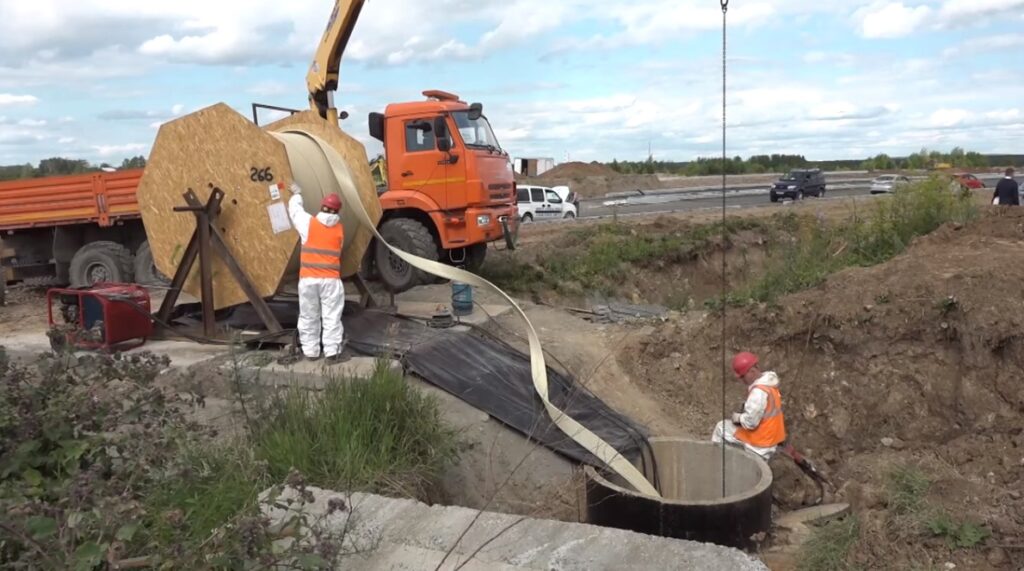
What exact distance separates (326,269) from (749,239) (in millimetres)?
13342

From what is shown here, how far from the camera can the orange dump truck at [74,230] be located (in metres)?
13.1

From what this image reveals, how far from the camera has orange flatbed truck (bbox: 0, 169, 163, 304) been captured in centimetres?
1314

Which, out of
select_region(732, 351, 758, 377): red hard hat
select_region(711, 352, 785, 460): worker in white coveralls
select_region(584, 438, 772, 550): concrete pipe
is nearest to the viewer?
select_region(584, 438, 772, 550): concrete pipe

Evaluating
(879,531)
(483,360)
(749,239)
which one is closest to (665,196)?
(749,239)

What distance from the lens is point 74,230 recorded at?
13.9 meters

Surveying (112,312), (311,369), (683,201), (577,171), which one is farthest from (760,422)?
(577,171)

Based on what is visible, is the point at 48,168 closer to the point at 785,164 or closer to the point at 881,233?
the point at 881,233

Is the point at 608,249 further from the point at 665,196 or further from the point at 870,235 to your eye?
the point at 665,196

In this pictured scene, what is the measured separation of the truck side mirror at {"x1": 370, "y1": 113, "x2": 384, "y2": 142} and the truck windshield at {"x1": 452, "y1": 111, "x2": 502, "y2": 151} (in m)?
1.20

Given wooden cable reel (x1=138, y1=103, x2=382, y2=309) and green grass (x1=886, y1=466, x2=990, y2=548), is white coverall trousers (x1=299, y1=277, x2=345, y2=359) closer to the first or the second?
wooden cable reel (x1=138, y1=103, x2=382, y2=309)

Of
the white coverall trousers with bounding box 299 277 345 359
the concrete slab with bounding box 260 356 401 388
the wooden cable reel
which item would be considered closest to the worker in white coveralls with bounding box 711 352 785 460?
the concrete slab with bounding box 260 356 401 388

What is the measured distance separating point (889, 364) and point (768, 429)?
317 centimetres

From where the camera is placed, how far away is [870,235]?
14000 mm

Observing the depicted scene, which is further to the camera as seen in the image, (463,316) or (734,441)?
(463,316)
